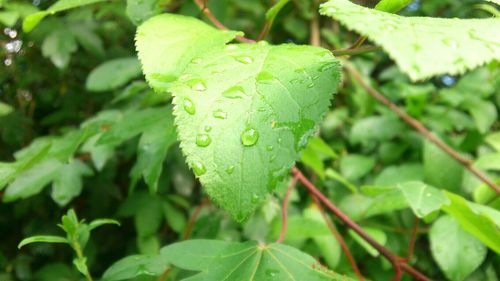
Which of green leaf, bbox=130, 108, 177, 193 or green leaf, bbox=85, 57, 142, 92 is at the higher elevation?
green leaf, bbox=130, 108, 177, 193

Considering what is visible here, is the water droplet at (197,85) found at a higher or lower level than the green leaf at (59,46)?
higher

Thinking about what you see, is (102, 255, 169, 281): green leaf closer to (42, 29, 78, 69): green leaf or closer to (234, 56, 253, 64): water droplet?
(234, 56, 253, 64): water droplet

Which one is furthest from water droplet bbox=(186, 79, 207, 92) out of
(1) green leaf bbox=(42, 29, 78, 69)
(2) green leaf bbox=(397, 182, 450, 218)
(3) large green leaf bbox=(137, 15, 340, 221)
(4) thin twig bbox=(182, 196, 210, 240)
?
(1) green leaf bbox=(42, 29, 78, 69)

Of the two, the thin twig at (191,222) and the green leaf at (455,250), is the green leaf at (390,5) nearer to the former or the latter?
the green leaf at (455,250)

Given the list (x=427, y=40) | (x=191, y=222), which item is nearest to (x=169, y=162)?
(x=191, y=222)

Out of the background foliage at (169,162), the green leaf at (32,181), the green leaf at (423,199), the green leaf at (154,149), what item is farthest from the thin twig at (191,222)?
the green leaf at (423,199)

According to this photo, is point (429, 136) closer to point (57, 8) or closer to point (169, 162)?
point (169, 162)

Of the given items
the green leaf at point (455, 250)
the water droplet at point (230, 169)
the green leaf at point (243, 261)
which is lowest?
the green leaf at point (455, 250)
